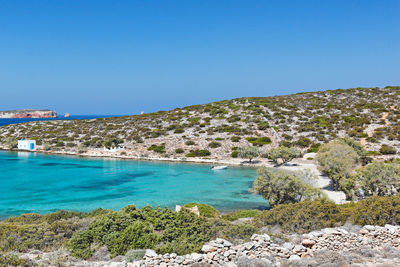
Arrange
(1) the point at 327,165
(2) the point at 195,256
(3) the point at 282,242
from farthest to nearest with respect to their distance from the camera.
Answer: (1) the point at 327,165
(3) the point at 282,242
(2) the point at 195,256

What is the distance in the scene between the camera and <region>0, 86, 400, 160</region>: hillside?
4588 cm

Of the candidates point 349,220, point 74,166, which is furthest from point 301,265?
point 74,166

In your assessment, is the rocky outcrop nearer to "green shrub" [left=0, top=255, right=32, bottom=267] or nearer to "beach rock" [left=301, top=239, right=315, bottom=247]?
"beach rock" [left=301, top=239, right=315, bottom=247]

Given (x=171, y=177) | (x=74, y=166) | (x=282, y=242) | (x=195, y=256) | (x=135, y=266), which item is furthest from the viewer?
(x=74, y=166)

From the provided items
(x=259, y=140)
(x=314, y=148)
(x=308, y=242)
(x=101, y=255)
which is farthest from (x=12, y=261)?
(x=259, y=140)

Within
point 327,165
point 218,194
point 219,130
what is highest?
point 219,130

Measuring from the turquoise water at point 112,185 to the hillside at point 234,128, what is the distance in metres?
8.50

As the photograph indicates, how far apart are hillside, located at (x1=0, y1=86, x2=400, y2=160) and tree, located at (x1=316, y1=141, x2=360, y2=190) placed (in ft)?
55.8

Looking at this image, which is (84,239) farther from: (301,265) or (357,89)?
(357,89)

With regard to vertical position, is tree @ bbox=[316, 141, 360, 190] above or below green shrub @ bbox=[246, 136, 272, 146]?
below

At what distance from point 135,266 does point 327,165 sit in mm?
20689

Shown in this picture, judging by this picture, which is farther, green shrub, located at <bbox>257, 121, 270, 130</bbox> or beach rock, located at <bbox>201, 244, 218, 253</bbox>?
green shrub, located at <bbox>257, 121, 270, 130</bbox>

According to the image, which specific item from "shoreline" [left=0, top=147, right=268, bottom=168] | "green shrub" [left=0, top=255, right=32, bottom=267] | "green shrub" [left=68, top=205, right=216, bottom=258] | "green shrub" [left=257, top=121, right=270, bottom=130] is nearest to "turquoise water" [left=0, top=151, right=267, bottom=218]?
"shoreline" [left=0, top=147, right=268, bottom=168]

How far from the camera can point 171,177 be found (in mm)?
31453
